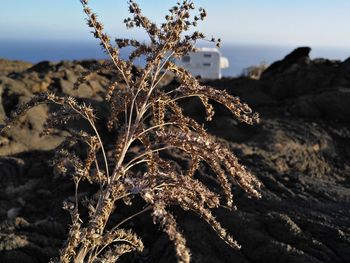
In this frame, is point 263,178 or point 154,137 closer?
point 154,137

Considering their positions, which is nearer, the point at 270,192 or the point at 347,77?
the point at 270,192

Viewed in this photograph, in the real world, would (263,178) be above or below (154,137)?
below

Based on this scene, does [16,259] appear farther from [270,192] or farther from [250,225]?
[270,192]

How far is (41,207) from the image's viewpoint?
11414mm

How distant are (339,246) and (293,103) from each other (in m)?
10.7

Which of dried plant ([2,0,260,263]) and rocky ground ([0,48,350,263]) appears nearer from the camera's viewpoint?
dried plant ([2,0,260,263])

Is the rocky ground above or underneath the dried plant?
underneath

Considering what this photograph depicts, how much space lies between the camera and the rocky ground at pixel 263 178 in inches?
316

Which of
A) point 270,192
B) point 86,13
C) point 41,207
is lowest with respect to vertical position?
point 41,207

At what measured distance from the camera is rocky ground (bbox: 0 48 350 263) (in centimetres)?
804

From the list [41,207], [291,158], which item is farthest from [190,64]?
[41,207]

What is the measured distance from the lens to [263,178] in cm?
1073

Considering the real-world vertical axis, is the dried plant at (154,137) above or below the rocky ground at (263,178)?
above

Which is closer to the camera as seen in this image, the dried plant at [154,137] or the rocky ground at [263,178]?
the dried plant at [154,137]
